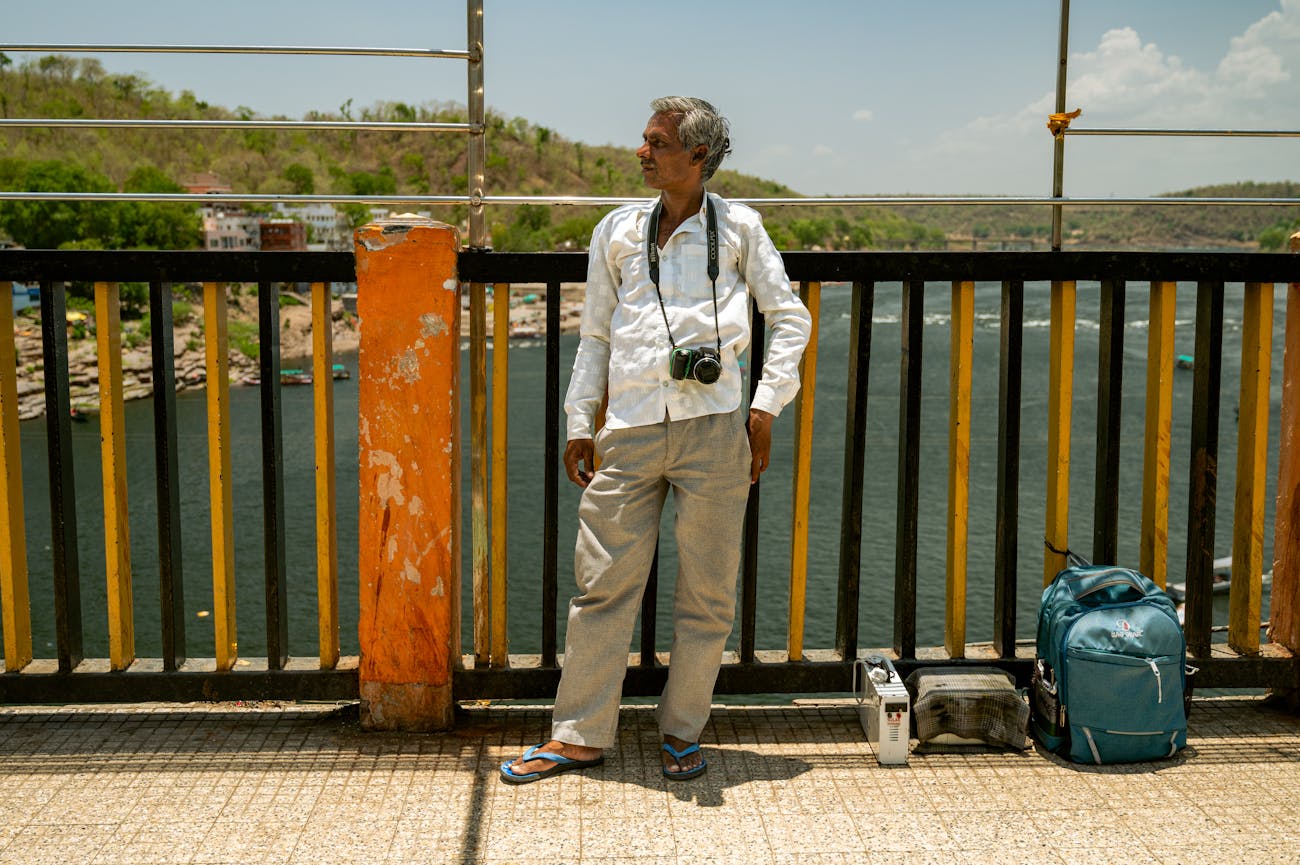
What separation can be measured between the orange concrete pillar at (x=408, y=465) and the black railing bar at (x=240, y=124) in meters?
0.25

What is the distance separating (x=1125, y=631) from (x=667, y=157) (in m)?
1.53

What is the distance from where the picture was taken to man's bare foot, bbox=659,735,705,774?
2.77 metres

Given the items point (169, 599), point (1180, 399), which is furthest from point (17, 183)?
point (169, 599)

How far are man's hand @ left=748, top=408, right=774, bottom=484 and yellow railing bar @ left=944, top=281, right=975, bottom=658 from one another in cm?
60

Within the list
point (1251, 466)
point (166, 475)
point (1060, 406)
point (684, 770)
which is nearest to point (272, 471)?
point (166, 475)

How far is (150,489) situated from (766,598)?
1638 cm

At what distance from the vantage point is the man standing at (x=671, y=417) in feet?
8.61

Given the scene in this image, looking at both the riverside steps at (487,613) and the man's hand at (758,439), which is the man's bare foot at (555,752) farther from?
the man's hand at (758,439)

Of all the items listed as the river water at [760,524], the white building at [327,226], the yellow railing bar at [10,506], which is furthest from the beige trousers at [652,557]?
the white building at [327,226]

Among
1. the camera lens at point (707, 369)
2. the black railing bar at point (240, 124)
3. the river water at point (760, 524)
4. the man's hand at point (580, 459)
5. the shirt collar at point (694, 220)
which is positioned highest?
the black railing bar at point (240, 124)

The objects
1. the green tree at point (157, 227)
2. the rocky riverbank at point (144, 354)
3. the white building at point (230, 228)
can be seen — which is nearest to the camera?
the rocky riverbank at point (144, 354)

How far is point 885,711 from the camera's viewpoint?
9.35ft

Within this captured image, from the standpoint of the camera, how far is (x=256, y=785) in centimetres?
274

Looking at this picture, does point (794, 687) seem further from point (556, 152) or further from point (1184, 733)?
point (556, 152)
